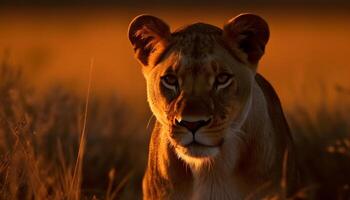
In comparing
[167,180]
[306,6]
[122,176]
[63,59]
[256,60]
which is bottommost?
[306,6]

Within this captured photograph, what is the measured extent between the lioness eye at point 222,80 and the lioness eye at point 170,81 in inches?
8.9

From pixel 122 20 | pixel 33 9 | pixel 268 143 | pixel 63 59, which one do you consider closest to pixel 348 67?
pixel 63 59

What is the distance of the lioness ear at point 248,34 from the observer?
22.7 feet

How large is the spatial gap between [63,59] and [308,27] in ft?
37.9

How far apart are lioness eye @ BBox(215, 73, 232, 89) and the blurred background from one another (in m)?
0.75

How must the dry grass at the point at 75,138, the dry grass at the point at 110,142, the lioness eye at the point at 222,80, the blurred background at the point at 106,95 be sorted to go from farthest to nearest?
1. the dry grass at the point at 110,142
2. the dry grass at the point at 75,138
3. the blurred background at the point at 106,95
4. the lioness eye at the point at 222,80

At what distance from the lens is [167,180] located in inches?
273

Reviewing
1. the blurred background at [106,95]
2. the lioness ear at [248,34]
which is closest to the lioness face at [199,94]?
the lioness ear at [248,34]

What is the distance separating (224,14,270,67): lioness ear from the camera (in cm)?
693

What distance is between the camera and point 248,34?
7.02 meters

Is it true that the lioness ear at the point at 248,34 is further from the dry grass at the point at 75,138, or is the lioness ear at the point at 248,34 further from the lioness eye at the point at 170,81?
the dry grass at the point at 75,138

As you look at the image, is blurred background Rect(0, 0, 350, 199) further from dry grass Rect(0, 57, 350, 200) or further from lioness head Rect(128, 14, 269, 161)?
lioness head Rect(128, 14, 269, 161)

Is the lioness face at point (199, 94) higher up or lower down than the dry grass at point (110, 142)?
higher up

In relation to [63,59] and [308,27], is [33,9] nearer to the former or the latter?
[308,27]
